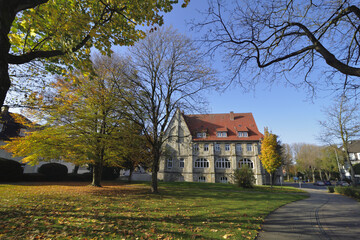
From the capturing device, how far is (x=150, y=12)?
592 centimetres

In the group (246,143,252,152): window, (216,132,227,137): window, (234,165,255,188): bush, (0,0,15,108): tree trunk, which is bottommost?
(234,165,255,188): bush

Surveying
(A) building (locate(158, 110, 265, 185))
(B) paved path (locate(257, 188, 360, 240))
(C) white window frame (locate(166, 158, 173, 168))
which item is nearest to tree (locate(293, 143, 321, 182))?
(A) building (locate(158, 110, 265, 185))

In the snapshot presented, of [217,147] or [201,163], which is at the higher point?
[217,147]

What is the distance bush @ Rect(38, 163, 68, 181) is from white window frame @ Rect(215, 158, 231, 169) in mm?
26768

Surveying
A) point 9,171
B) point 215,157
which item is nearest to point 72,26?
point 9,171

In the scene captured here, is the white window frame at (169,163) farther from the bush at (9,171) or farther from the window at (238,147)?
the bush at (9,171)

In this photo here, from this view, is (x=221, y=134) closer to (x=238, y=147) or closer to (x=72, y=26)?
(x=238, y=147)

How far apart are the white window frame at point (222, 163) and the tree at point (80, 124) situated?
24880 millimetres

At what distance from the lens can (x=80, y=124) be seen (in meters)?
13.6

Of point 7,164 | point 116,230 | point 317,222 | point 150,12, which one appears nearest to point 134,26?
point 150,12

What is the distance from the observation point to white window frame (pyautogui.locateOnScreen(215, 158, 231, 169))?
35.2m

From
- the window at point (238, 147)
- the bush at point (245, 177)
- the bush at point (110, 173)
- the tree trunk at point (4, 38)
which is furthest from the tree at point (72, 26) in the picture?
the window at point (238, 147)

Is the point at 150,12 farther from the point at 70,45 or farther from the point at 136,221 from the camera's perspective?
the point at 136,221

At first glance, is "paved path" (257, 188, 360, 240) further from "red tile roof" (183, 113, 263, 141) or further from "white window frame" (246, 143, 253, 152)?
"red tile roof" (183, 113, 263, 141)
